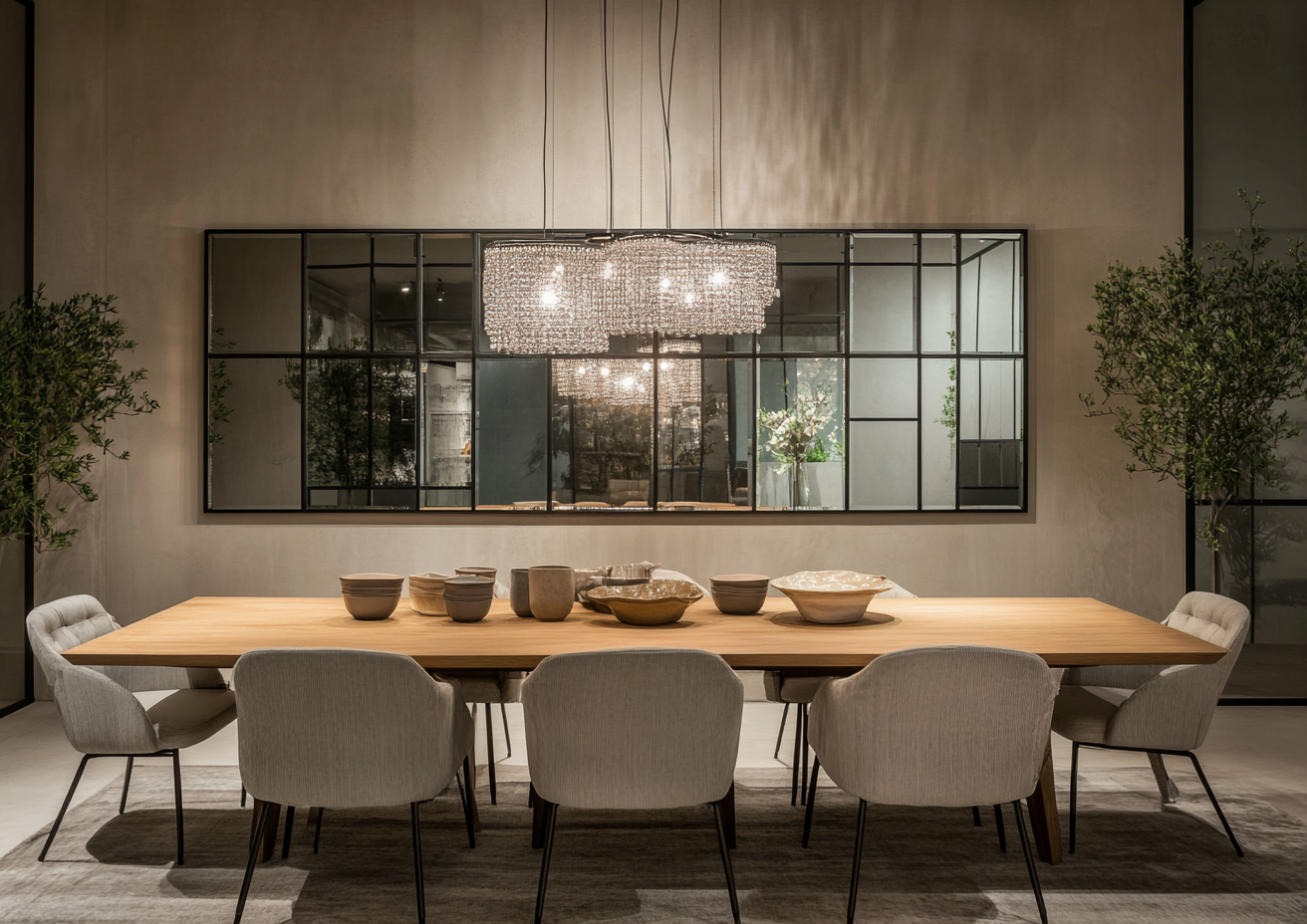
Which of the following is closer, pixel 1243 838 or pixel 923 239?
pixel 1243 838

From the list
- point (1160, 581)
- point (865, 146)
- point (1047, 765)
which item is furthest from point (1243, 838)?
point (865, 146)

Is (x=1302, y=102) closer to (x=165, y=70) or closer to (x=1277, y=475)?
(x=1277, y=475)

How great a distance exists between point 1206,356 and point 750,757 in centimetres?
272

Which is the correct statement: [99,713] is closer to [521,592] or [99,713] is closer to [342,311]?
[521,592]

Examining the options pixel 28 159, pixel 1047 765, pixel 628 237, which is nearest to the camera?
pixel 1047 765

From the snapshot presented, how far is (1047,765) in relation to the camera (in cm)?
281

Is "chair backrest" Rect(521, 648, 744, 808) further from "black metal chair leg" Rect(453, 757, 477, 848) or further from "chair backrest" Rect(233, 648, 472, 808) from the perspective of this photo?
"black metal chair leg" Rect(453, 757, 477, 848)

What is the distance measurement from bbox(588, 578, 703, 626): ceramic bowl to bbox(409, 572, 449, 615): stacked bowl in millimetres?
522

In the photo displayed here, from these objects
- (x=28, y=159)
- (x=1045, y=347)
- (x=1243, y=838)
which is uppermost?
(x=28, y=159)

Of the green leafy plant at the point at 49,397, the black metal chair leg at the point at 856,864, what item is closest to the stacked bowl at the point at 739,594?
the black metal chair leg at the point at 856,864

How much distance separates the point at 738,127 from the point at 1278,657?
4063 mm

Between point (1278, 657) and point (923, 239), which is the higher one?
point (923, 239)

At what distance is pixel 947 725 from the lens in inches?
88.7

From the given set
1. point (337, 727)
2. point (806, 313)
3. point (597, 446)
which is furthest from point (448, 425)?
point (337, 727)
